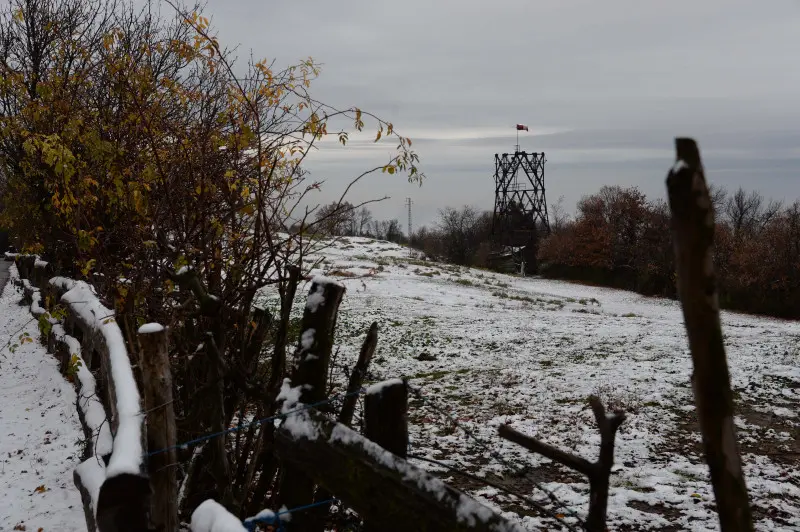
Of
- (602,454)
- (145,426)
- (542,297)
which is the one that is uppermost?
(602,454)

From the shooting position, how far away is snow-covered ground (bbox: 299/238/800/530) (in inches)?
219

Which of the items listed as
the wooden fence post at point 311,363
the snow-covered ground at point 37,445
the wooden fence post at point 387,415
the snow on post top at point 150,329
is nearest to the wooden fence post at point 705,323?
the wooden fence post at point 387,415

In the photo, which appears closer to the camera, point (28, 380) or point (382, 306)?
point (28, 380)

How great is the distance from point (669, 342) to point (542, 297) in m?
13.0

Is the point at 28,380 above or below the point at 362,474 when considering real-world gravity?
below

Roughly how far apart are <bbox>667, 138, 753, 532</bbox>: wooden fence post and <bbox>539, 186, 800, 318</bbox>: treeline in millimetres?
28854

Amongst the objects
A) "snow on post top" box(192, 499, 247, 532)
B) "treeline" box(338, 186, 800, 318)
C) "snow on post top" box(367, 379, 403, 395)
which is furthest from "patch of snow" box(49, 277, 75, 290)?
"treeline" box(338, 186, 800, 318)

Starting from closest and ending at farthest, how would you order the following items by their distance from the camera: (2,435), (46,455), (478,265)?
(46,455) < (2,435) < (478,265)

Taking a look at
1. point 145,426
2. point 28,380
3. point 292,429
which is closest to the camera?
point 292,429

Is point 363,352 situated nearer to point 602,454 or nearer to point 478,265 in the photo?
point 602,454

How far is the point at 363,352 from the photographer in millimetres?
3111

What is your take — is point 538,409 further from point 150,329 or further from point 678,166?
point 678,166

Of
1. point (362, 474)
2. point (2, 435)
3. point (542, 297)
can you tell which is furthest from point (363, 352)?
point (542, 297)

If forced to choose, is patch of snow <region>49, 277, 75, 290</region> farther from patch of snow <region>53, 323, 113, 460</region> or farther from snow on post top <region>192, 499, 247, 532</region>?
snow on post top <region>192, 499, 247, 532</region>
